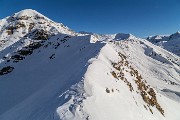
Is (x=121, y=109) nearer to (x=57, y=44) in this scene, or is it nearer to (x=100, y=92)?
(x=100, y=92)

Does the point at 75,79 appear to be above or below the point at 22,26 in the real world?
above

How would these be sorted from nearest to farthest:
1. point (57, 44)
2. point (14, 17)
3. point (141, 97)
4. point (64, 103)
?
point (64, 103) < point (141, 97) < point (57, 44) < point (14, 17)

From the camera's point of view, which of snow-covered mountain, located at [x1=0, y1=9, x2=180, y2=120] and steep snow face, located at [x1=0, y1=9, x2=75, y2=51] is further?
steep snow face, located at [x1=0, y1=9, x2=75, y2=51]

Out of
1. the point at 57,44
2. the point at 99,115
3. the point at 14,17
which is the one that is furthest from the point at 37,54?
the point at 14,17

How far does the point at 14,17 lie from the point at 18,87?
52965 millimetres

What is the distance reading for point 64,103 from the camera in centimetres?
1466

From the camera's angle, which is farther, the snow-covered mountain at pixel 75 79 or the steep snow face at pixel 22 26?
the steep snow face at pixel 22 26

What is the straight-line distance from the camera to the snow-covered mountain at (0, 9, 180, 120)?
51.0 feet

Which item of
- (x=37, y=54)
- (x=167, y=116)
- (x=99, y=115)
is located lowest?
(x=167, y=116)

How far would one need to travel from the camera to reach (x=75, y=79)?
1891cm

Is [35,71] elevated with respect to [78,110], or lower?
lower

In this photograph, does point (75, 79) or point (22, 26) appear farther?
point (22, 26)

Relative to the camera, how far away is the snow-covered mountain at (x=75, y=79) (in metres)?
15.5

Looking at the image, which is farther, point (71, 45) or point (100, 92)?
point (71, 45)
